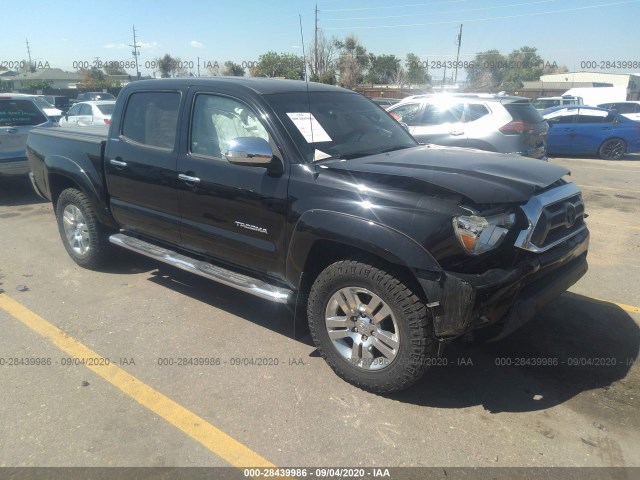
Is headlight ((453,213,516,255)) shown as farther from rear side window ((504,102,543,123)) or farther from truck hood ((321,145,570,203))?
rear side window ((504,102,543,123))

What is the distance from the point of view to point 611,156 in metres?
14.5

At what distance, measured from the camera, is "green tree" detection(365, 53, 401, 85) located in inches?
2614

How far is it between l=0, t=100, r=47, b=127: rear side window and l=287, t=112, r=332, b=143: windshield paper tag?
7.48 m

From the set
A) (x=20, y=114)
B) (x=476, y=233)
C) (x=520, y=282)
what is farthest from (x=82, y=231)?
(x=20, y=114)

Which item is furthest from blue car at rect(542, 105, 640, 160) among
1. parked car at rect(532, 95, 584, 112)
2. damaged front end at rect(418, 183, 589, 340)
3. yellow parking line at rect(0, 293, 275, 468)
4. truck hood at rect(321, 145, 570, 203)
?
yellow parking line at rect(0, 293, 275, 468)

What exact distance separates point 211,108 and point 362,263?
73.7 inches

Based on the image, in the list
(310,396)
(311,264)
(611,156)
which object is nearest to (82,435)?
(310,396)

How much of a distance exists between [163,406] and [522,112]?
7.76 metres

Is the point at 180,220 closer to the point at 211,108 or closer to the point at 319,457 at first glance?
the point at 211,108

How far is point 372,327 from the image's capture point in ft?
10.1

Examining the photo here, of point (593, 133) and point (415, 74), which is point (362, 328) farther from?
point (415, 74)

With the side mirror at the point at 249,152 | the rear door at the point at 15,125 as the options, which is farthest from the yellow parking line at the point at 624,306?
the rear door at the point at 15,125

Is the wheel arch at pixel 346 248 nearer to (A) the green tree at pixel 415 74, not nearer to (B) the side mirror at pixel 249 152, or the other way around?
(B) the side mirror at pixel 249 152

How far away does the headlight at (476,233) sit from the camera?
2686mm
